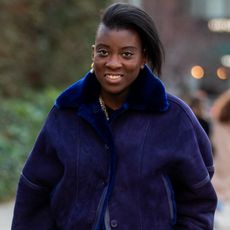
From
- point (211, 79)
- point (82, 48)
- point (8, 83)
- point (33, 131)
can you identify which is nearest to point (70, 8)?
point (82, 48)

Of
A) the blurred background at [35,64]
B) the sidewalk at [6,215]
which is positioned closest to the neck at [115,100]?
the blurred background at [35,64]

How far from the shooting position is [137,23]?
3150mm

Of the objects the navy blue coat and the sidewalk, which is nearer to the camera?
the navy blue coat

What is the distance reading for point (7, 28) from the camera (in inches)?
644

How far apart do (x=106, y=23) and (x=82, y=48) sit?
1782 centimetres

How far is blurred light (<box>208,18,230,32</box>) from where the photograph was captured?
139 feet

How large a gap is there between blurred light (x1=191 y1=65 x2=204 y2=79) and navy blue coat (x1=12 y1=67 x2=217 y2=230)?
34485 mm

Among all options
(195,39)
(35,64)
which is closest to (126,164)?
(35,64)

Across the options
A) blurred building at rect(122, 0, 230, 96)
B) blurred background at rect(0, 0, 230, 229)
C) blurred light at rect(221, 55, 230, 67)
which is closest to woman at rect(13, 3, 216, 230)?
blurred background at rect(0, 0, 230, 229)

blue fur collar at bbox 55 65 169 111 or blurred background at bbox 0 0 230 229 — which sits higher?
blurred background at bbox 0 0 230 229

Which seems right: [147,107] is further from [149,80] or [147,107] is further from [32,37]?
[32,37]

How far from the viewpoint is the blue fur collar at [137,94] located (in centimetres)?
322

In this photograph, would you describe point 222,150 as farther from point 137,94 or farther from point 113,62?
point 113,62

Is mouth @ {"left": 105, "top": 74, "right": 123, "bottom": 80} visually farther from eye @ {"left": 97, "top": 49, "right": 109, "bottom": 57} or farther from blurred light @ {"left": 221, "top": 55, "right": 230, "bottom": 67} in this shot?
blurred light @ {"left": 221, "top": 55, "right": 230, "bottom": 67}
